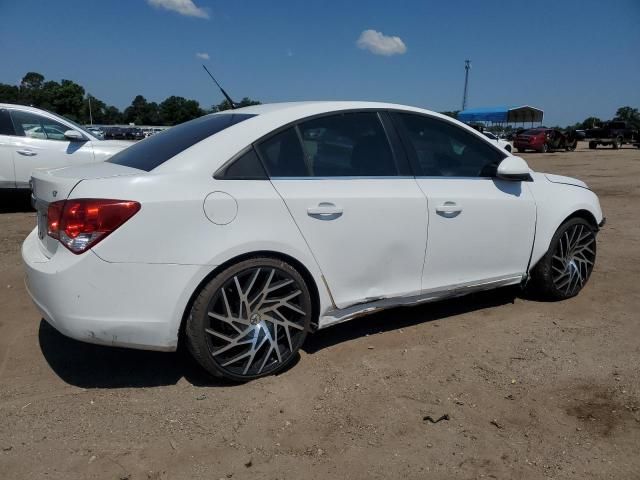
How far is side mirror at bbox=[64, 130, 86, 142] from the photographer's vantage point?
8164 millimetres

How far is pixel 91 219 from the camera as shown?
8.55 ft

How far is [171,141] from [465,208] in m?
1.94

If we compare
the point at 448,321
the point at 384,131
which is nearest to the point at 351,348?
the point at 448,321

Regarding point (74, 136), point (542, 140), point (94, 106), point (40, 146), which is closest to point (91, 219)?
point (74, 136)

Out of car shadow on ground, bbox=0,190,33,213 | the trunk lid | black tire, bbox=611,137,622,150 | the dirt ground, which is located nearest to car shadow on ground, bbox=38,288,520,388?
the dirt ground

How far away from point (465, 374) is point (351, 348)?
2.46 feet

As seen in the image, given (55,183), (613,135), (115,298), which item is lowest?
(115,298)

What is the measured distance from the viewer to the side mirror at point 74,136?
26.8ft

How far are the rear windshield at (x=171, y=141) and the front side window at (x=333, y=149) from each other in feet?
1.04

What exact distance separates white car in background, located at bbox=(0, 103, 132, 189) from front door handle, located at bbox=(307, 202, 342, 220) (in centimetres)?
591

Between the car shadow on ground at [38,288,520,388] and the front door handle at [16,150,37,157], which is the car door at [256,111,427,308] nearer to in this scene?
the car shadow on ground at [38,288,520,388]

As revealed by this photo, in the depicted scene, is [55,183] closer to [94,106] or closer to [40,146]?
[40,146]

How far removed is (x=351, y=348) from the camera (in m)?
3.58

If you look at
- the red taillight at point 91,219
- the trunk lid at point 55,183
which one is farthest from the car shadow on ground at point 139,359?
the red taillight at point 91,219
